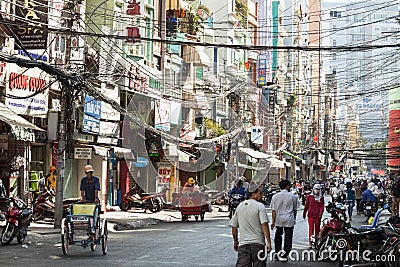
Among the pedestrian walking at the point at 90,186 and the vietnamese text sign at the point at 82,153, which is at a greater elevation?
the vietnamese text sign at the point at 82,153

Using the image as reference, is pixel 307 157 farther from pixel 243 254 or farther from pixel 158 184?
pixel 243 254

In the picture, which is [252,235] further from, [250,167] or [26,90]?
[250,167]

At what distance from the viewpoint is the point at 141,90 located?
39.5m

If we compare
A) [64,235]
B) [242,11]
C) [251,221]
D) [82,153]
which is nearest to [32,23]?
[82,153]

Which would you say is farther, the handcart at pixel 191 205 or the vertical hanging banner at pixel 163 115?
the vertical hanging banner at pixel 163 115

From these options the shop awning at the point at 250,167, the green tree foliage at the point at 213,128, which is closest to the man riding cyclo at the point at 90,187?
the green tree foliage at the point at 213,128

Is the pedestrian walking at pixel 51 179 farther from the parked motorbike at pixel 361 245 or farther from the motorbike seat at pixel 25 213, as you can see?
the parked motorbike at pixel 361 245

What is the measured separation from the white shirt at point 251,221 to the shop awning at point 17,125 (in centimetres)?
1372

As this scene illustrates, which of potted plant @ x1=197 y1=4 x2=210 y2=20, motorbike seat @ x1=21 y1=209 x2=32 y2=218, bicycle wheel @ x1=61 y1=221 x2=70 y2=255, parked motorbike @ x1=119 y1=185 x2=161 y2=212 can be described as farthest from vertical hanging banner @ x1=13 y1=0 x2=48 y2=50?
potted plant @ x1=197 y1=4 x2=210 y2=20

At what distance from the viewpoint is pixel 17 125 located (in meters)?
24.0

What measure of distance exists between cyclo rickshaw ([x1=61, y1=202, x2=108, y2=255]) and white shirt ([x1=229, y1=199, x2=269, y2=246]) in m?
6.42

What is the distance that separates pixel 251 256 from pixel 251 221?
49 centimetres

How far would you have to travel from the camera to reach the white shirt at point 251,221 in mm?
11016

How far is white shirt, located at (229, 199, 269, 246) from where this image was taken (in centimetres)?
1102
